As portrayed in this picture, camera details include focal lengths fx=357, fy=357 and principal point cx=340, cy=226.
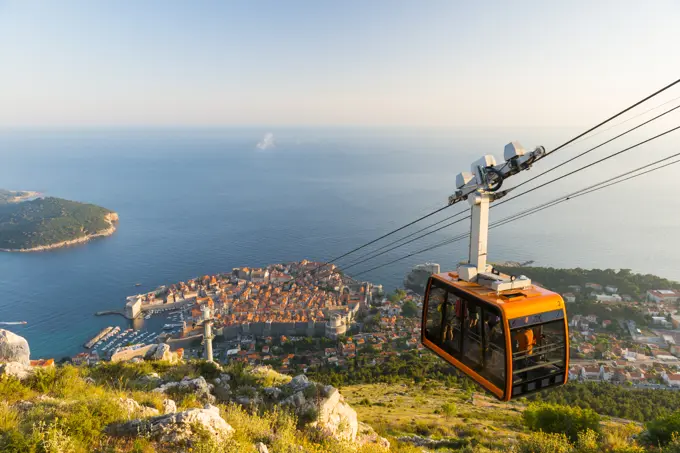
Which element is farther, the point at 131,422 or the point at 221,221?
the point at 221,221

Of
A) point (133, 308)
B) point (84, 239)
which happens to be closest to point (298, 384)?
point (133, 308)

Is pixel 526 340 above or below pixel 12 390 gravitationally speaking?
above

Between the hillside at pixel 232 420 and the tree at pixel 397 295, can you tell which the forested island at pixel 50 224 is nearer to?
the tree at pixel 397 295

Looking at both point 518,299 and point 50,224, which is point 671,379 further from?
point 50,224

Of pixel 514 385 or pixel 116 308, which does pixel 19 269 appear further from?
pixel 514 385

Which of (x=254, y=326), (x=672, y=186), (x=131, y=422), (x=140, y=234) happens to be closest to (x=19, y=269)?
(x=140, y=234)

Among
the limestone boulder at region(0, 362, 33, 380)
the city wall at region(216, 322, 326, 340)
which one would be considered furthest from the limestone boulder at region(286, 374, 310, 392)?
the city wall at region(216, 322, 326, 340)

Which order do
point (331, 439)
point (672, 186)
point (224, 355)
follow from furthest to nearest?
point (672, 186) → point (224, 355) → point (331, 439)

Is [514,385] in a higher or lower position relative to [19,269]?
higher
